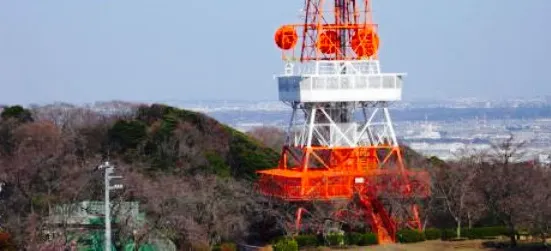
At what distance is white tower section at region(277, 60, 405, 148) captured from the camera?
161ft

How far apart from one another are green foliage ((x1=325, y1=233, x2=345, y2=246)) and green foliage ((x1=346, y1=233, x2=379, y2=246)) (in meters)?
0.35

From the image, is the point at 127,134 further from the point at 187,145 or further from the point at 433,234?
the point at 433,234

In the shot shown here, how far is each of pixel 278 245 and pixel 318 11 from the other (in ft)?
46.7

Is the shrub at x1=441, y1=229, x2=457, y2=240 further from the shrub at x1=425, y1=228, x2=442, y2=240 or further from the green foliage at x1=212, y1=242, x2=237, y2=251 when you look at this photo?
the green foliage at x1=212, y1=242, x2=237, y2=251

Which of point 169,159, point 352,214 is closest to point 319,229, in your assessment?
point 352,214

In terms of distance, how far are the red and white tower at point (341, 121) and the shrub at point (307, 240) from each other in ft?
9.63

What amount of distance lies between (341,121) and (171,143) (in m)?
12.4

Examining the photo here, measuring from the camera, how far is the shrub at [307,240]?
4303cm

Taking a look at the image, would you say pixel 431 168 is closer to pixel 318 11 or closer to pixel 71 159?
pixel 318 11

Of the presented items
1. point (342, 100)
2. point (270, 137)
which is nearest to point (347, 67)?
point (342, 100)

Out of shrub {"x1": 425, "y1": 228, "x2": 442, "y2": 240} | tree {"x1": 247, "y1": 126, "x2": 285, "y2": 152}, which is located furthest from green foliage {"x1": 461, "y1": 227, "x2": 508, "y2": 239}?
tree {"x1": 247, "y1": 126, "x2": 285, "y2": 152}

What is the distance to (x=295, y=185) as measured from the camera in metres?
47.0

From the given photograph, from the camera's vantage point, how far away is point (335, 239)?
43.7m

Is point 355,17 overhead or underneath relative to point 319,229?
overhead
